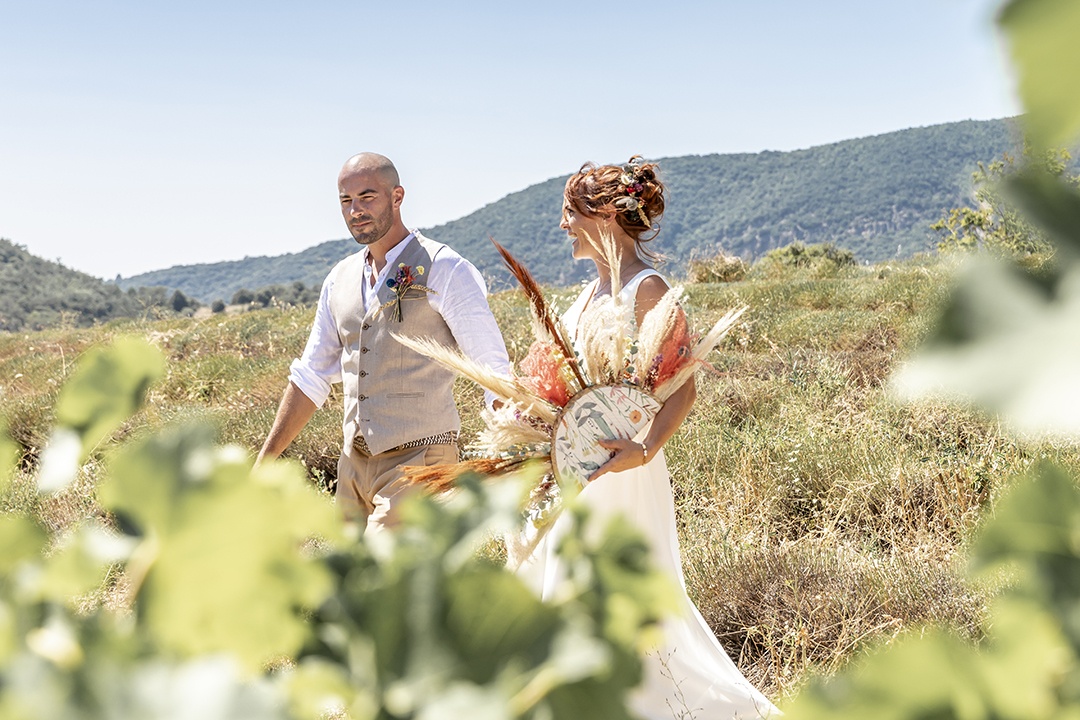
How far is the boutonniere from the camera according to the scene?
12.5ft

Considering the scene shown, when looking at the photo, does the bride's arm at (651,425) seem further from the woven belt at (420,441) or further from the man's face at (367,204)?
the man's face at (367,204)

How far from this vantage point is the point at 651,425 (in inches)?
114

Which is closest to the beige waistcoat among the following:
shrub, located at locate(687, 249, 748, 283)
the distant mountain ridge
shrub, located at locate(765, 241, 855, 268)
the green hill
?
shrub, located at locate(687, 249, 748, 283)

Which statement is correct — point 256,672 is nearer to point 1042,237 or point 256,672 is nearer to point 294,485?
point 294,485

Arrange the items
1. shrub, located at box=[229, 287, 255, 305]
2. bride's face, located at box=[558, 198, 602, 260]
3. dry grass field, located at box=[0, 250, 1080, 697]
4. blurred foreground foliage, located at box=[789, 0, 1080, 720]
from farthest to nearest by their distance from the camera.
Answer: shrub, located at box=[229, 287, 255, 305] → bride's face, located at box=[558, 198, 602, 260] → dry grass field, located at box=[0, 250, 1080, 697] → blurred foreground foliage, located at box=[789, 0, 1080, 720]

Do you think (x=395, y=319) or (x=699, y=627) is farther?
(x=395, y=319)

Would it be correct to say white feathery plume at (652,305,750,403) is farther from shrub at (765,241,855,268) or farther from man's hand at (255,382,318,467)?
shrub at (765,241,855,268)

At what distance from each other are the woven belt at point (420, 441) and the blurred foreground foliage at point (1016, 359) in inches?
145

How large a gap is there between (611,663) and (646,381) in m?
2.45

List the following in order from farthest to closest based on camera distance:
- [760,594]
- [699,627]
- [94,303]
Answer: [94,303], [760,594], [699,627]

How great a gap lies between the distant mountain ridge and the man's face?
335 feet

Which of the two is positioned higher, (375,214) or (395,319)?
(375,214)

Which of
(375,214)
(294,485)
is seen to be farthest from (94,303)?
(294,485)

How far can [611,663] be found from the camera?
25cm
